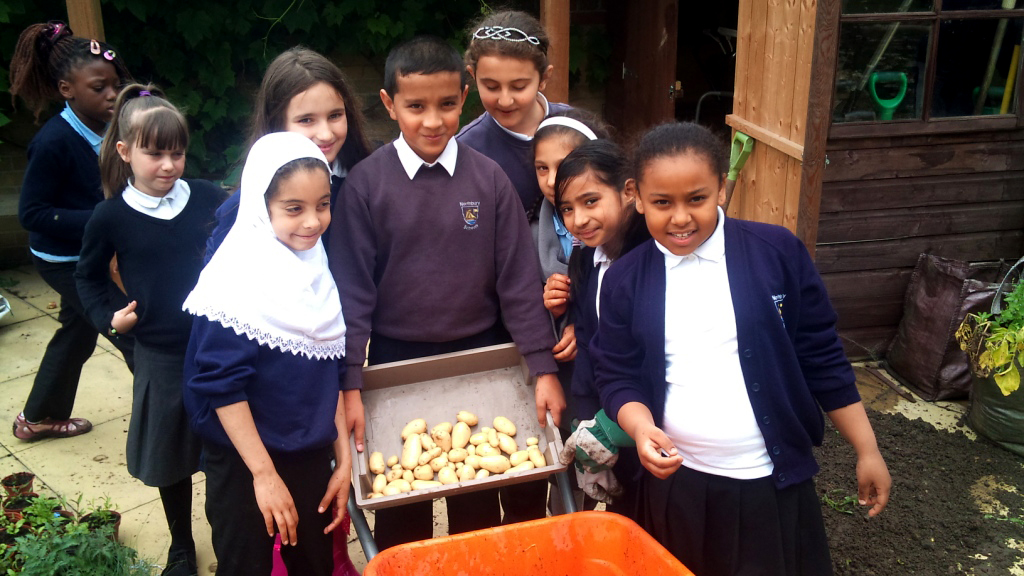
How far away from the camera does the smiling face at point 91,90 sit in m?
3.28

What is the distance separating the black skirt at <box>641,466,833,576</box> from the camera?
1.98 metres

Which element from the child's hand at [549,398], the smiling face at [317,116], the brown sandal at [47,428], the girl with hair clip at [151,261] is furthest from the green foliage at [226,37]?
the child's hand at [549,398]

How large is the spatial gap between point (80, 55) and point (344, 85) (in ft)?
4.68

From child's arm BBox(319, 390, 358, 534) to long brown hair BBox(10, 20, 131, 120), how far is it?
197cm

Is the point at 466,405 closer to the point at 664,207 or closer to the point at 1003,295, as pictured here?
the point at 664,207

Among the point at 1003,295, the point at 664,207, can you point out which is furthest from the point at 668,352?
the point at 1003,295

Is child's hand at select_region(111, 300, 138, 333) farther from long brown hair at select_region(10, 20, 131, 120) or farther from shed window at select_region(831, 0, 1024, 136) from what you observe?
shed window at select_region(831, 0, 1024, 136)

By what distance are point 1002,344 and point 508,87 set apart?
2205 millimetres

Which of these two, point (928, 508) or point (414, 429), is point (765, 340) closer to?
point (414, 429)

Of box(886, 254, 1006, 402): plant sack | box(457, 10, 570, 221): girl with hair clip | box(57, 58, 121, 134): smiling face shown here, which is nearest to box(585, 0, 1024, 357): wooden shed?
box(886, 254, 1006, 402): plant sack

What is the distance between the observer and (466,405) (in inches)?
94.7

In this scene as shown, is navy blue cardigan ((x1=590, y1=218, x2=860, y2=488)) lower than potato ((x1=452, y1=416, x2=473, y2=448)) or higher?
higher

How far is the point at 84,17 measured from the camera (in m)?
4.62

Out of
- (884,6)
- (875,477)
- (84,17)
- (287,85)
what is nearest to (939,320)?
(884,6)
